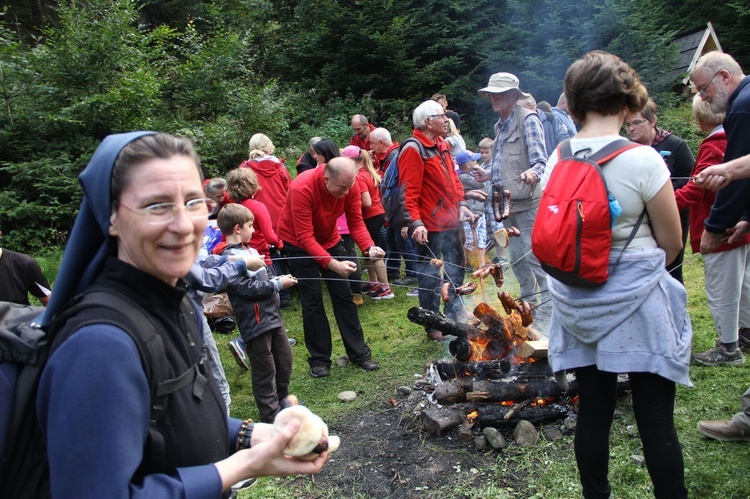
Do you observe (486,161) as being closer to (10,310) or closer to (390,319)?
(390,319)

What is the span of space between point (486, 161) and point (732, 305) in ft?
19.7

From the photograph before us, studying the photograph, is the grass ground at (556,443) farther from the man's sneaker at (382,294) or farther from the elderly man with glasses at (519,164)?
the man's sneaker at (382,294)

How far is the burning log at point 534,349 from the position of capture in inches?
178

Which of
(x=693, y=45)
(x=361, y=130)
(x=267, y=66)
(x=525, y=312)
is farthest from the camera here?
(x=267, y=66)

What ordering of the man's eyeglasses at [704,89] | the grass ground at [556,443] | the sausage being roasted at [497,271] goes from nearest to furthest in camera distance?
the grass ground at [556,443]
the man's eyeglasses at [704,89]
the sausage being roasted at [497,271]

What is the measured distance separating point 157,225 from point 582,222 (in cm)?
190

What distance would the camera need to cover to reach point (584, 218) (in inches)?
99.5

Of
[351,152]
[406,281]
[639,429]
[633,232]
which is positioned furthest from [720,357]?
[351,152]

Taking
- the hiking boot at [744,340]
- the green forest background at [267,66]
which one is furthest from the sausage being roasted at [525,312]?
the green forest background at [267,66]

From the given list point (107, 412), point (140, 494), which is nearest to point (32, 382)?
point (107, 412)

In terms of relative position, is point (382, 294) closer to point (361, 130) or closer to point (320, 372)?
point (320, 372)

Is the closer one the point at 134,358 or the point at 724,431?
the point at 134,358

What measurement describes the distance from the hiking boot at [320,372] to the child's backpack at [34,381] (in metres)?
4.60

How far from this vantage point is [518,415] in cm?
410
